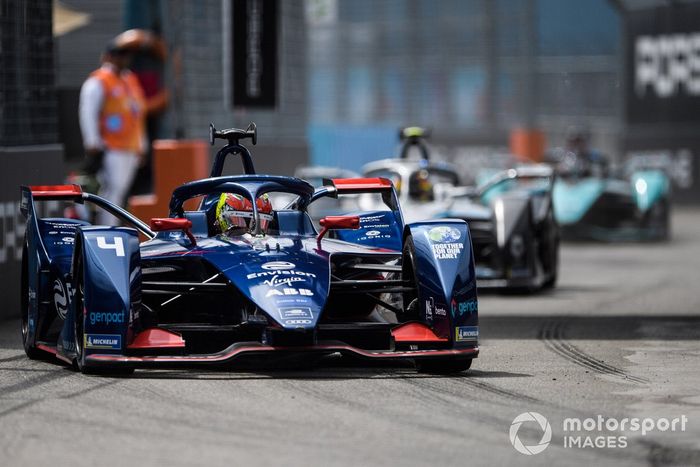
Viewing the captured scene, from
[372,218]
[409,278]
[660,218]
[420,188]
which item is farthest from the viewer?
[660,218]

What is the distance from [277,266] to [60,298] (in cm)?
155

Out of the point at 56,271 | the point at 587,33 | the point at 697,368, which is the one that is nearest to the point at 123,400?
the point at 56,271

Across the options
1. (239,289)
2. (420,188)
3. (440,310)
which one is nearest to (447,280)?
(440,310)

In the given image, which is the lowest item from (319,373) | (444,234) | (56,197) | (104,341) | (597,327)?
(597,327)

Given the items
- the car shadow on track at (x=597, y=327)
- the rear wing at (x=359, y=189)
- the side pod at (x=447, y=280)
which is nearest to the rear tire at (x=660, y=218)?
the car shadow on track at (x=597, y=327)

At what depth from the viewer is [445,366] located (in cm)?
829

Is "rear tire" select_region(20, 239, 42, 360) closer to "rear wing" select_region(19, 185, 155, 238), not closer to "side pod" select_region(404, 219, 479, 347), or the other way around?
"rear wing" select_region(19, 185, 155, 238)

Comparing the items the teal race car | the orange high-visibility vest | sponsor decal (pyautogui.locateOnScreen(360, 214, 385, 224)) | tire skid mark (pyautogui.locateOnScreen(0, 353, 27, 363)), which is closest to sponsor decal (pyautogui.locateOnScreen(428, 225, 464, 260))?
sponsor decal (pyautogui.locateOnScreen(360, 214, 385, 224))

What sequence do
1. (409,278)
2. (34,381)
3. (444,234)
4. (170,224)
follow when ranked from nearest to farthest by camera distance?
(34,381) → (170,224) → (444,234) → (409,278)

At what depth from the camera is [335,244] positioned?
9.07m

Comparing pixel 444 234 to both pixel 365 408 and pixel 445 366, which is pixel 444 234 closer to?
pixel 445 366

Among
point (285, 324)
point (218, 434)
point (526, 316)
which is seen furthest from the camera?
point (526, 316)

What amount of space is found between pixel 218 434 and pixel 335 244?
2.87 meters

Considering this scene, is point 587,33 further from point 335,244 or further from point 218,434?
point 218,434
